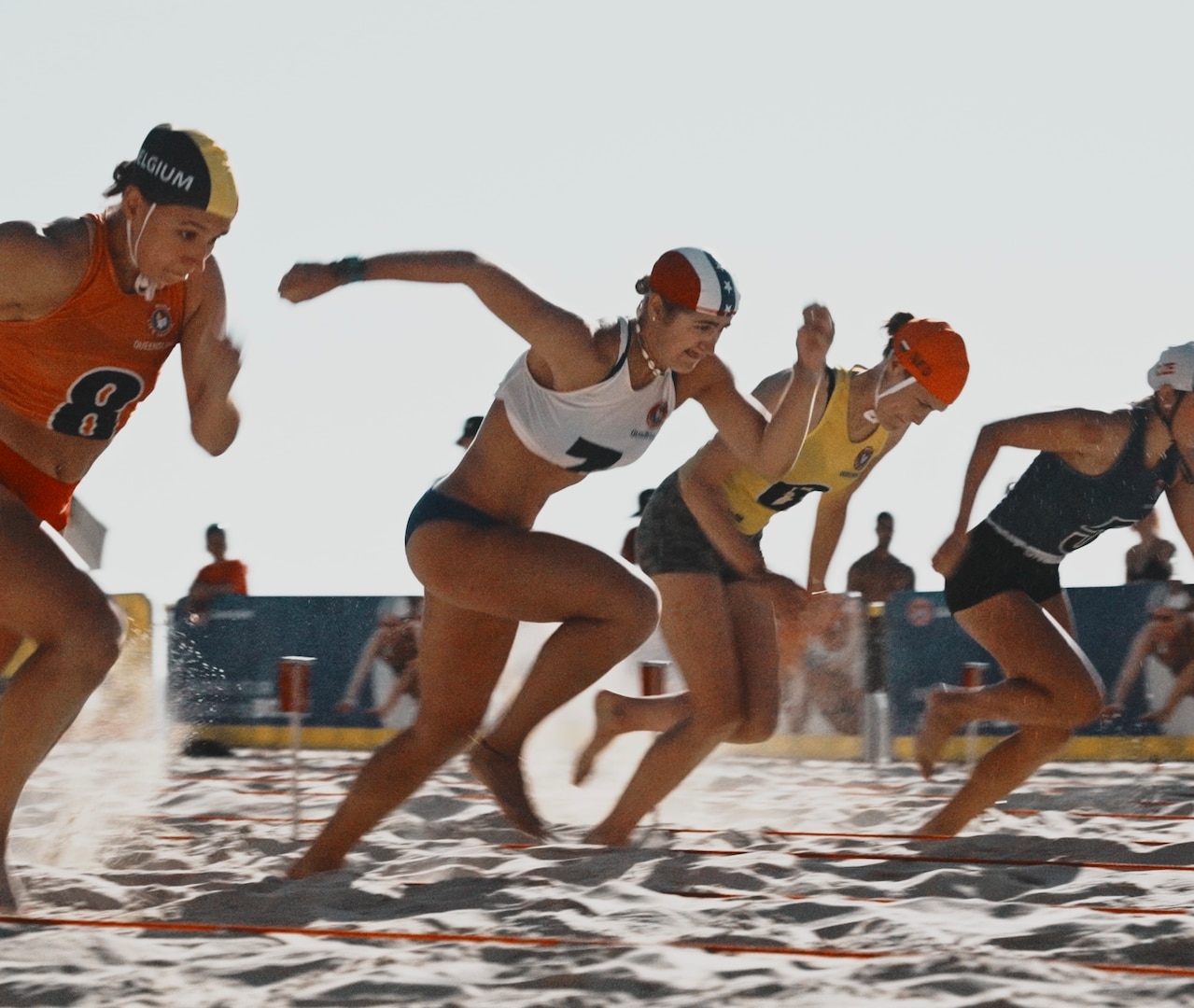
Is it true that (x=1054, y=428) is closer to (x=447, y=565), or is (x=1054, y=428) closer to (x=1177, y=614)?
(x=447, y=565)

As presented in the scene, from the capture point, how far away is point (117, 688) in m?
9.04

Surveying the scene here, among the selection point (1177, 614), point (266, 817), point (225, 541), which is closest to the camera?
point (266, 817)

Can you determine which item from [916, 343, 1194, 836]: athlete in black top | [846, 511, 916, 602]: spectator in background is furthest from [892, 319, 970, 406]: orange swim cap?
[846, 511, 916, 602]: spectator in background

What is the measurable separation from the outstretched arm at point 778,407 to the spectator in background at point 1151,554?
6746mm

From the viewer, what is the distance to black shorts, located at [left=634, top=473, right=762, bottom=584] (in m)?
5.79

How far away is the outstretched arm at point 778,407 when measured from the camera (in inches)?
186

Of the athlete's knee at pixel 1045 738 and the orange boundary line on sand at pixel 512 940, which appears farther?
the athlete's knee at pixel 1045 738

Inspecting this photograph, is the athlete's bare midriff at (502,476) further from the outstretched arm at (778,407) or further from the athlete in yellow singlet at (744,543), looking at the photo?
the athlete in yellow singlet at (744,543)

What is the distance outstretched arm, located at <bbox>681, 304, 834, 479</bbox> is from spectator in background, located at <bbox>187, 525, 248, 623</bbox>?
26.5 ft

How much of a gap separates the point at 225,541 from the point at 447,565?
8246 mm

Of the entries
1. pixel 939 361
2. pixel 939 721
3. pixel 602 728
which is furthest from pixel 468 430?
pixel 939 361

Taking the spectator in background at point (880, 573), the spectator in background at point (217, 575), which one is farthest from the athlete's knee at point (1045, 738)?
the spectator in background at point (217, 575)

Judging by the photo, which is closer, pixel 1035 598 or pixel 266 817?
pixel 1035 598

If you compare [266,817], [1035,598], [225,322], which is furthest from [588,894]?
[266,817]
